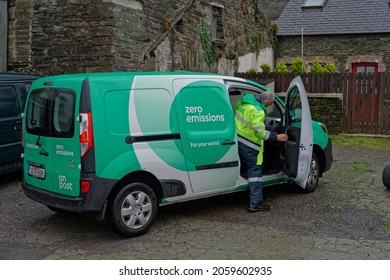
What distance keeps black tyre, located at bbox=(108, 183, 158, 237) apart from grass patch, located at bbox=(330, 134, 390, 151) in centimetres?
868

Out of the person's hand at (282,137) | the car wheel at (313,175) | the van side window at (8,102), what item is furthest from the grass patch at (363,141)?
the van side window at (8,102)

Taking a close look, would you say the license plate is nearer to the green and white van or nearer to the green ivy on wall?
the green and white van

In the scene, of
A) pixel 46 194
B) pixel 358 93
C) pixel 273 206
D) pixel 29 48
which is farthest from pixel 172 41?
pixel 46 194

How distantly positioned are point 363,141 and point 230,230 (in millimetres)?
9140

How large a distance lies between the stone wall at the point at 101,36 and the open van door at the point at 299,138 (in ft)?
18.8

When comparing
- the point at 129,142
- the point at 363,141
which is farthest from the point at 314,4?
the point at 129,142

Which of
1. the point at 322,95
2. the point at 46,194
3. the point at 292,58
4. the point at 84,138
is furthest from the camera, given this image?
the point at 292,58

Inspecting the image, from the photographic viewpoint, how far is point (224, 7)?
17344 mm

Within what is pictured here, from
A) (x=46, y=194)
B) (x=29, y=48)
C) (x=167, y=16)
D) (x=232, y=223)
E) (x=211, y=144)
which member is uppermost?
(x=167, y=16)

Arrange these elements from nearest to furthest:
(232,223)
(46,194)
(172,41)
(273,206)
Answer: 1. (46,194)
2. (232,223)
3. (273,206)
4. (172,41)

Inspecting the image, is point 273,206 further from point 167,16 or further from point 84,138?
point 167,16

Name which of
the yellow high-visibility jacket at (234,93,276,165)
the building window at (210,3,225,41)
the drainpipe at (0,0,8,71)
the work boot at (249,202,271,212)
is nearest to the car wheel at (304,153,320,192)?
the work boot at (249,202,271,212)

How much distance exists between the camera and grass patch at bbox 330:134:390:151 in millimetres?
13325

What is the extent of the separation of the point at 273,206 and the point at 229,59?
36.8ft
